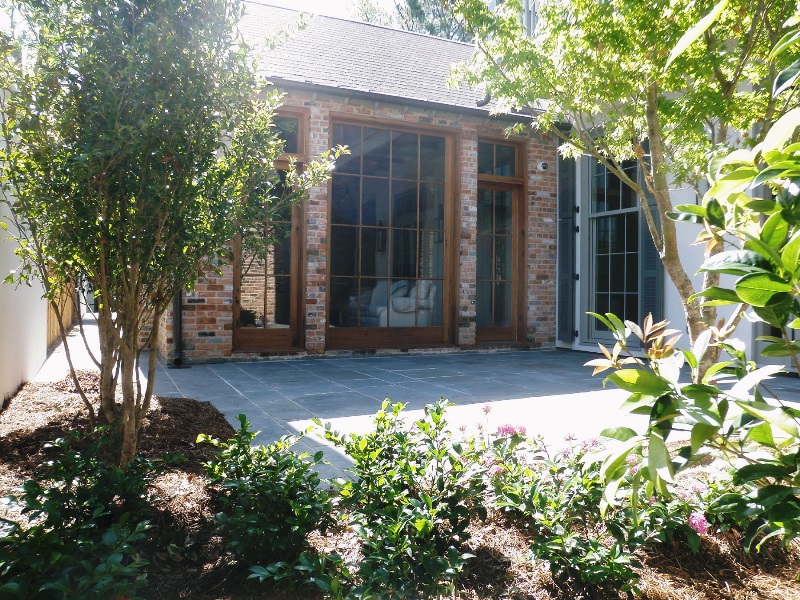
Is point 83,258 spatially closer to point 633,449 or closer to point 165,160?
point 165,160

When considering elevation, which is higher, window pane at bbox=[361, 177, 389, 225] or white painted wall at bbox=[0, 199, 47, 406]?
window pane at bbox=[361, 177, 389, 225]

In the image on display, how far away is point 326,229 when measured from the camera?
7316 millimetres

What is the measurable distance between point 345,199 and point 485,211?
2045mm

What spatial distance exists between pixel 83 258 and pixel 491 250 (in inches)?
265

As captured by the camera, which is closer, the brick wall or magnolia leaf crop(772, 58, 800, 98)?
magnolia leaf crop(772, 58, 800, 98)

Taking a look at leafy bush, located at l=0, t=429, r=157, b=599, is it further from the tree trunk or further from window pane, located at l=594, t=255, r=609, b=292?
window pane, located at l=594, t=255, r=609, b=292

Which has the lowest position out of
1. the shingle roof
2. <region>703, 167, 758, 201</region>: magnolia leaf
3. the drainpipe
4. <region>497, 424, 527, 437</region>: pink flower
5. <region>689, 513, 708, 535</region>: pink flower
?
<region>689, 513, 708, 535</region>: pink flower

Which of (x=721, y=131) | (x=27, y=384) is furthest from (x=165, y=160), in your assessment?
(x=27, y=384)

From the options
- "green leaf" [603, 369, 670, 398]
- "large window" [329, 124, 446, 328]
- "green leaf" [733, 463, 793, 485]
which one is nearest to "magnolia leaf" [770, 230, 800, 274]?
"green leaf" [603, 369, 670, 398]

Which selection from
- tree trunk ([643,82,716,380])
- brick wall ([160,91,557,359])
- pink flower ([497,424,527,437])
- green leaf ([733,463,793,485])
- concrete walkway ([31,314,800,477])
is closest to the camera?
green leaf ([733,463,793,485])

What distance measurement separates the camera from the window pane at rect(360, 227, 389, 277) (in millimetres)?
7613

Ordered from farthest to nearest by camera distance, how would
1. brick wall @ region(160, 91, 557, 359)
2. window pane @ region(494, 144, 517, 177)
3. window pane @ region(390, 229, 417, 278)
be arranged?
1. window pane @ region(494, 144, 517, 177)
2. window pane @ region(390, 229, 417, 278)
3. brick wall @ region(160, 91, 557, 359)

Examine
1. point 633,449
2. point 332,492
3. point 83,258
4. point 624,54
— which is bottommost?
point 332,492

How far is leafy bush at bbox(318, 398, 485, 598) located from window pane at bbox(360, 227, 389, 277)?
547cm
